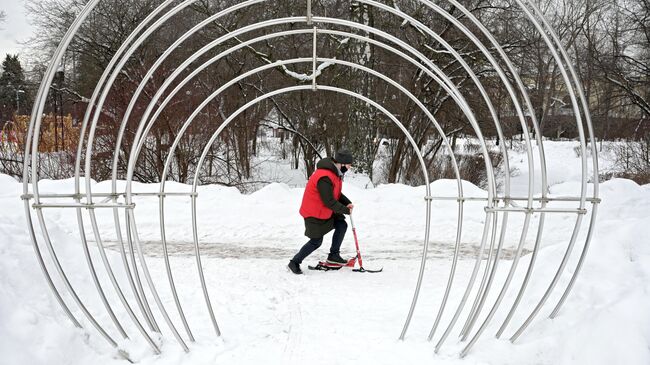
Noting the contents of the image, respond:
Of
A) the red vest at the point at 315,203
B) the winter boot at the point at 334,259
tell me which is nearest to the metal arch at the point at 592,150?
the red vest at the point at 315,203

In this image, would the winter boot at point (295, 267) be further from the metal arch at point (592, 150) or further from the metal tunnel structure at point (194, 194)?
the metal arch at point (592, 150)

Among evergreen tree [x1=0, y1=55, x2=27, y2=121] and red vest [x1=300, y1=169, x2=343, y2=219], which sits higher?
evergreen tree [x1=0, y1=55, x2=27, y2=121]

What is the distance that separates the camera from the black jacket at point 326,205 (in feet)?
22.6

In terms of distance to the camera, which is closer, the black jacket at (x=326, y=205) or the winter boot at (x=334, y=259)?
the black jacket at (x=326, y=205)

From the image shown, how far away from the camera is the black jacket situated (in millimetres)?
6902

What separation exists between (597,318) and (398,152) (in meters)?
13.9

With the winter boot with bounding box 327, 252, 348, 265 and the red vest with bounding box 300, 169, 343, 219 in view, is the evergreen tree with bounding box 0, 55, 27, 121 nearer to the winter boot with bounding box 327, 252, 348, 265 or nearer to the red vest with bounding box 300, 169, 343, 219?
the red vest with bounding box 300, 169, 343, 219

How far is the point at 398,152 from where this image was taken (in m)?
17.6

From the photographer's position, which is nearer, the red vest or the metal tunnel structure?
the metal tunnel structure

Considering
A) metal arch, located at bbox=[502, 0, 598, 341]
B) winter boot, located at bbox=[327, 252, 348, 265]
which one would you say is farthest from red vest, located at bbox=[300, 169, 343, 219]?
metal arch, located at bbox=[502, 0, 598, 341]

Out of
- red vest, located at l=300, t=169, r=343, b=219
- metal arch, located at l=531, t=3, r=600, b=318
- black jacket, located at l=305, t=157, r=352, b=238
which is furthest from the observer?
red vest, located at l=300, t=169, r=343, b=219

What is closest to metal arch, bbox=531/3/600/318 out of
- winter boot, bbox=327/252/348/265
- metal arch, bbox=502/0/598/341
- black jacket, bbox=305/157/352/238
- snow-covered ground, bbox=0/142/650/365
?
metal arch, bbox=502/0/598/341

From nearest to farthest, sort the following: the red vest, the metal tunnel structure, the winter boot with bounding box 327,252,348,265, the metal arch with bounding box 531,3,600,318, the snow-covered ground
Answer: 1. the metal arch with bounding box 531,3,600,318
2. the metal tunnel structure
3. the snow-covered ground
4. the red vest
5. the winter boot with bounding box 327,252,348,265

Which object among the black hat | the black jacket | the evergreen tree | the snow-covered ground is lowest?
the snow-covered ground
